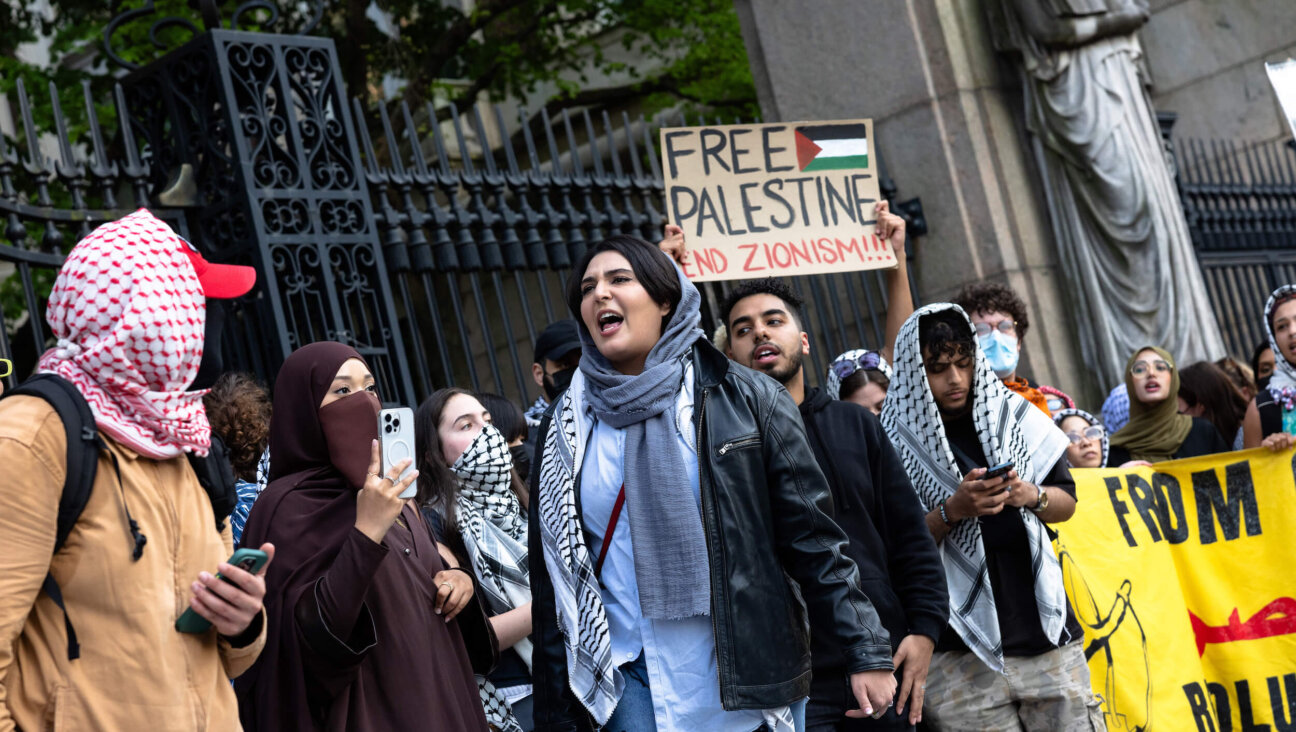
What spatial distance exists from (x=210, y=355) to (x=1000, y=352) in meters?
3.90

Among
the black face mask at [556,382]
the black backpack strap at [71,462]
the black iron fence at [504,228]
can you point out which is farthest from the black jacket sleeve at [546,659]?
the black iron fence at [504,228]

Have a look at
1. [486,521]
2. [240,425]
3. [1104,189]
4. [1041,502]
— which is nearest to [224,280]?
[486,521]

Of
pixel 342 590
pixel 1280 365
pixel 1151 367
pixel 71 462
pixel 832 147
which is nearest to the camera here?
pixel 71 462

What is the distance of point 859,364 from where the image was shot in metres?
5.91

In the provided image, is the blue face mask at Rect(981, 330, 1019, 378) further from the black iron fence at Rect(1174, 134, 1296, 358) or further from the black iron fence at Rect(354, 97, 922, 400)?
the black iron fence at Rect(1174, 134, 1296, 358)

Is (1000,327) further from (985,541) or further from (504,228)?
(504,228)

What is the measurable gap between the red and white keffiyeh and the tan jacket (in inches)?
2.8

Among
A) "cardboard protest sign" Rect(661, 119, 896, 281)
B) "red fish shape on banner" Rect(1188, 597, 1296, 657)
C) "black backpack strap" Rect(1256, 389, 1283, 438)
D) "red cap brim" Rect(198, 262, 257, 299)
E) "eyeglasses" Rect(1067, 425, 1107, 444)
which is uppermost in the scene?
"cardboard protest sign" Rect(661, 119, 896, 281)

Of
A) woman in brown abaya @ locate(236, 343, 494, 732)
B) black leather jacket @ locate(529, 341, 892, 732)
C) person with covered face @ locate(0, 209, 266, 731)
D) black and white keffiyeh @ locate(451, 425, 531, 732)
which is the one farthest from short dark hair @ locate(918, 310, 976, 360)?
person with covered face @ locate(0, 209, 266, 731)

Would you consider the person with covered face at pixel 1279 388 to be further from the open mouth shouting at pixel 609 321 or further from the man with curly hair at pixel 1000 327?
the open mouth shouting at pixel 609 321

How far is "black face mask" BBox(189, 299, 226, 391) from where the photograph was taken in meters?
3.23

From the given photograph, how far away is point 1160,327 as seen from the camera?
9.28 meters

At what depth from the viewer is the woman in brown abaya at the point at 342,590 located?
11.7 feet

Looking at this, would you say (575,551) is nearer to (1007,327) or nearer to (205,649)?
(205,649)
